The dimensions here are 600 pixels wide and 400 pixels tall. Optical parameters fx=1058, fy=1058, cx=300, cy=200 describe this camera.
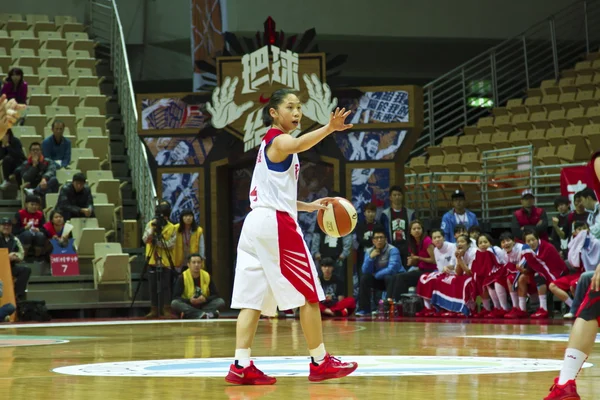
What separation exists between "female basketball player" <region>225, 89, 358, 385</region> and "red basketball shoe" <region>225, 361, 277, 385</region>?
51 mm

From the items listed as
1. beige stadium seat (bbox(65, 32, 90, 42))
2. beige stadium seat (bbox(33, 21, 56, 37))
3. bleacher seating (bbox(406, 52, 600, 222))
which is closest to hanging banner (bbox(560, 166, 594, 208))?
bleacher seating (bbox(406, 52, 600, 222))

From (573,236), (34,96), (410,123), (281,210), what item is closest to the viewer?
(281,210)

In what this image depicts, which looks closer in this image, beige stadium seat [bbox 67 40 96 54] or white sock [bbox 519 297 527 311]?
white sock [bbox 519 297 527 311]

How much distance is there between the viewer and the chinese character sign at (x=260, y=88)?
16.1 meters

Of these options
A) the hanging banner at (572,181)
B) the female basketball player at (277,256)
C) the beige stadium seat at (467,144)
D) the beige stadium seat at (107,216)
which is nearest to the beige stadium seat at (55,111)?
the beige stadium seat at (107,216)

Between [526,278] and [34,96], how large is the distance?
404 inches

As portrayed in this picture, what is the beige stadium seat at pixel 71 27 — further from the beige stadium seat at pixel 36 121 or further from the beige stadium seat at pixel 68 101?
the beige stadium seat at pixel 36 121

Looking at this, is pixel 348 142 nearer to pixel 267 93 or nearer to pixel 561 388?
pixel 267 93

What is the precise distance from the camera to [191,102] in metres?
16.8

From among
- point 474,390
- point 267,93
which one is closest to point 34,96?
point 267,93

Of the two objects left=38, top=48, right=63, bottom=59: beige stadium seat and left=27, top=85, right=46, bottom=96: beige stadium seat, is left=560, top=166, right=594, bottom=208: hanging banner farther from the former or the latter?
left=38, top=48, right=63, bottom=59: beige stadium seat

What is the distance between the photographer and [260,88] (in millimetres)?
16391

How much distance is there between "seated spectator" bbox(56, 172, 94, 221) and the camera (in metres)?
15.8

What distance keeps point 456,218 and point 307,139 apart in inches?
399
